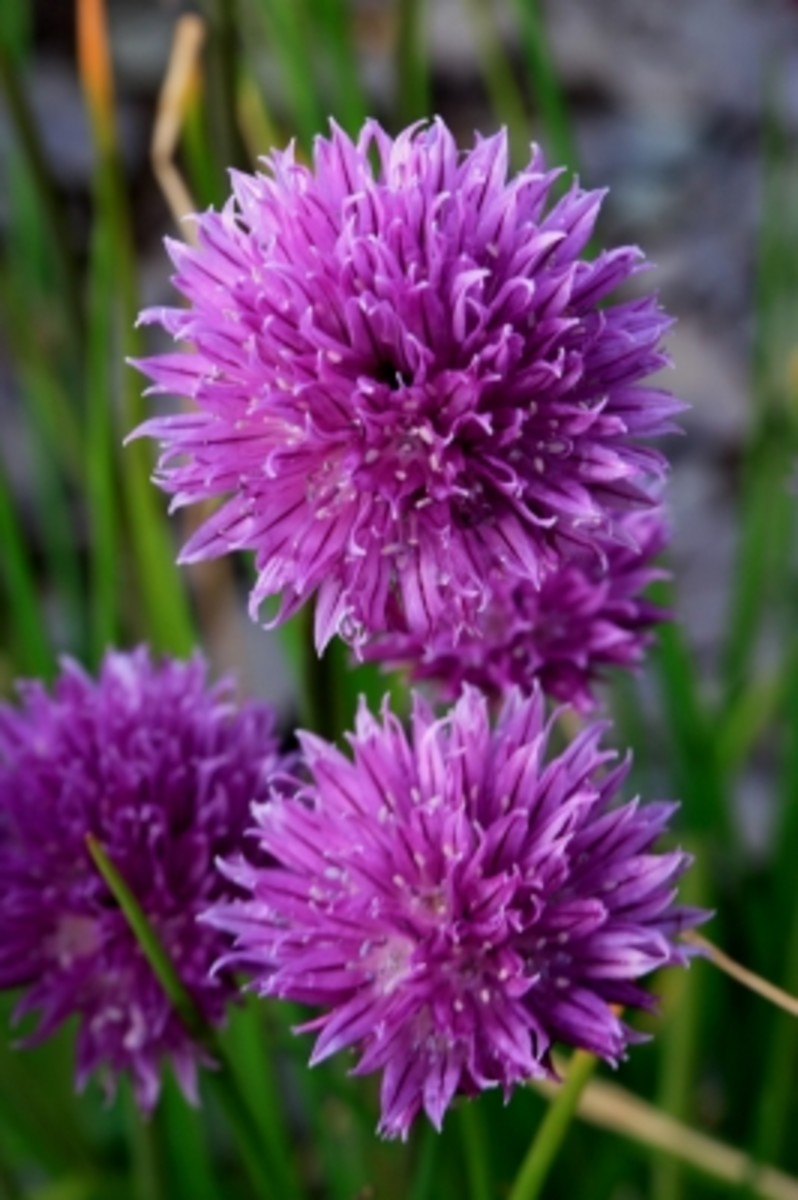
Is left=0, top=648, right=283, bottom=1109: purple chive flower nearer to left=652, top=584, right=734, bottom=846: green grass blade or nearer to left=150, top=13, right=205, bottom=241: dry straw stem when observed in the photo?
left=150, top=13, right=205, bottom=241: dry straw stem

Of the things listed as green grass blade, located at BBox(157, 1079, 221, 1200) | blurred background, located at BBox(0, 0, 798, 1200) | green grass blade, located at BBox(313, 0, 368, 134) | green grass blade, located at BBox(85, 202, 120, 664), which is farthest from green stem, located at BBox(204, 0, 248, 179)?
green grass blade, located at BBox(157, 1079, 221, 1200)

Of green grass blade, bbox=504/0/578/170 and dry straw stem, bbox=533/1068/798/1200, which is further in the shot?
green grass blade, bbox=504/0/578/170

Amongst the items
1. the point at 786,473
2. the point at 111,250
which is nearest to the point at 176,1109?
the point at 111,250

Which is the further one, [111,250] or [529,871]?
[111,250]

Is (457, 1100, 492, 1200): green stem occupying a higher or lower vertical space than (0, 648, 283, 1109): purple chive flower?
lower

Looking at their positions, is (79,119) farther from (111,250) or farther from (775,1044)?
(775,1044)
